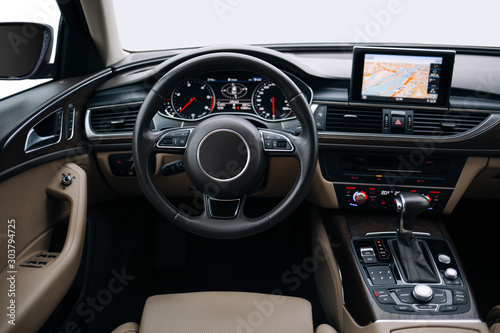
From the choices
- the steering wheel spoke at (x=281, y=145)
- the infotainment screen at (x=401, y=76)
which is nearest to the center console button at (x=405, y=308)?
the steering wheel spoke at (x=281, y=145)

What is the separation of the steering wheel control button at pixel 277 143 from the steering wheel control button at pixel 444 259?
72cm

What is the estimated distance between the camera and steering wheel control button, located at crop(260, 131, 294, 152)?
140 centimetres

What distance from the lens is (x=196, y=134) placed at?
1.40m

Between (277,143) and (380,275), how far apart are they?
61 cm

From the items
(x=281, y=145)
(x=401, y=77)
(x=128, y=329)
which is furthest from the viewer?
(x=401, y=77)

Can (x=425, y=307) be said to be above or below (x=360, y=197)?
below

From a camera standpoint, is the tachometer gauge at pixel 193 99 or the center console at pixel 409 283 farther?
the tachometer gauge at pixel 193 99

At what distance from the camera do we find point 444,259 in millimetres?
1588

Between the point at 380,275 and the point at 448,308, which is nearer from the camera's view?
the point at 448,308

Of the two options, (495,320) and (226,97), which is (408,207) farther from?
(226,97)

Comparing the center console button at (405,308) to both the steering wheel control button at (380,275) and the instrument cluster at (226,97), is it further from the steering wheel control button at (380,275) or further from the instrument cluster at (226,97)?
the instrument cluster at (226,97)

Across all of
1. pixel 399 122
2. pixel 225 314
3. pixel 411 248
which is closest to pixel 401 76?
pixel 399 122

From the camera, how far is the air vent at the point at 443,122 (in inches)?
66.1

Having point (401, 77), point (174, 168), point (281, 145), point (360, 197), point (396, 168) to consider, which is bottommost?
point (360, 197)
